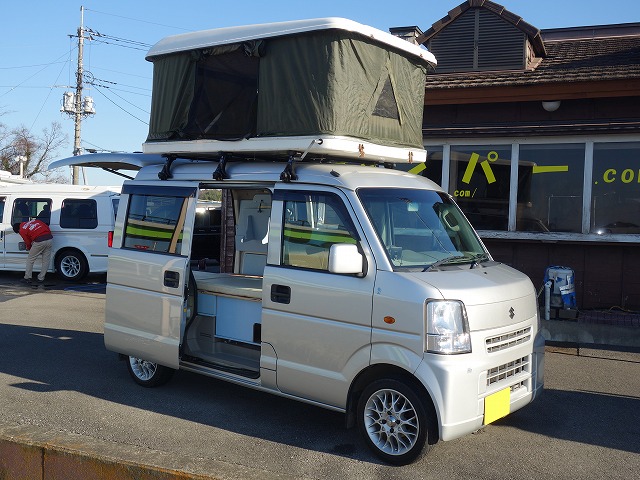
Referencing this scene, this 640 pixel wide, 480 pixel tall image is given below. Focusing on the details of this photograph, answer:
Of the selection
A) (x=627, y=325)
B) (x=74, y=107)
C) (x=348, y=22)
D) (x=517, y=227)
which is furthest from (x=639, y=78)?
(x=74, y=107)

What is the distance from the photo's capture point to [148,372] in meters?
6.93

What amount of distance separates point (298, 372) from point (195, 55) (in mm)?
Answer: 3060

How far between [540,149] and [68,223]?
996 cm

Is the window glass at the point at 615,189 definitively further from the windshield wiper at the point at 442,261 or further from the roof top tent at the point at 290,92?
the windshield wiper at the point at 442,261

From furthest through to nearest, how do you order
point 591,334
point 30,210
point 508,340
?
point 30,210, point 591,334, point 508,340

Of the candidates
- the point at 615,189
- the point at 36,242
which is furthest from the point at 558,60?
the point at 36,242

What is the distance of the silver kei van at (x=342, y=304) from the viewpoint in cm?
482

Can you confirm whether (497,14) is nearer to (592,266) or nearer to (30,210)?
(592,266)

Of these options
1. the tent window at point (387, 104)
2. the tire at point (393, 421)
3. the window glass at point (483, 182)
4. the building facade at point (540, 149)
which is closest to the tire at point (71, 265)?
the building facade at point (540, 149)

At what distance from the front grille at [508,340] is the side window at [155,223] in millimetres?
2990

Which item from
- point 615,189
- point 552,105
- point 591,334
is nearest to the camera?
point 591,334

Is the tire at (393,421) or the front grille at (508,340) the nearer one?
the tire at (393,421)

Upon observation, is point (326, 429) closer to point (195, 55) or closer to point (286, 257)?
point (286, 257)

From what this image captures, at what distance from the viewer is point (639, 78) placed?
945 centimetres
